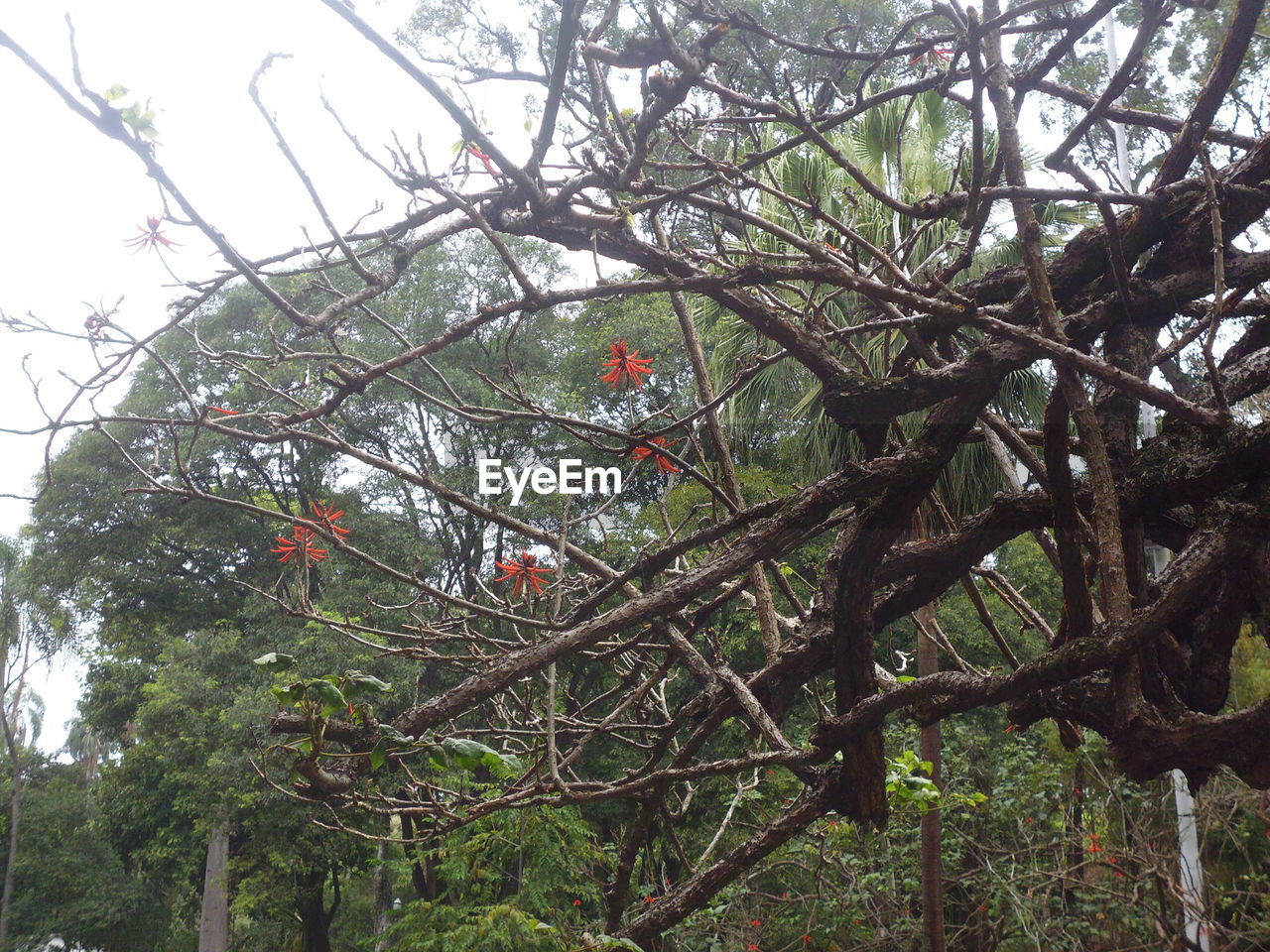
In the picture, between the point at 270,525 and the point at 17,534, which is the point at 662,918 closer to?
the point at 270,525

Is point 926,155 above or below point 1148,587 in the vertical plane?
above

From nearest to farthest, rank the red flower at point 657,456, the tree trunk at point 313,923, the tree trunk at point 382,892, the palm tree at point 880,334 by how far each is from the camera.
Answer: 1. the red flower at point 657,456
2. the palm tree at point 880,334
3. the tree trunk at point 382,892
4. the tree trunk at point 313,923

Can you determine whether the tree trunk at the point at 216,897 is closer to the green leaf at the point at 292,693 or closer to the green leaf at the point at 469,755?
the green leaf at the point at 469,755

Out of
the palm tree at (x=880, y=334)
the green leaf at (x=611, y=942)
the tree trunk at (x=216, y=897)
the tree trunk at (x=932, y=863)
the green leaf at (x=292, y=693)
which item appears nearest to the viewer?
the green leaf at (x=292, y=693)

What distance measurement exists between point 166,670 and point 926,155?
6988 mm

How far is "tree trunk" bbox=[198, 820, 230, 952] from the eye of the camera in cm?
829

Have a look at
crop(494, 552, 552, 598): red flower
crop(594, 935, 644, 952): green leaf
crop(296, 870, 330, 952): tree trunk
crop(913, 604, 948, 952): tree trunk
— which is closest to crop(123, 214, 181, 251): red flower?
crop(494, 552, 552, 598): red flower

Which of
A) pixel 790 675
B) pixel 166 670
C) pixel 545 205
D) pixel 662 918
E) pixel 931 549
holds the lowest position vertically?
pixel 662 918

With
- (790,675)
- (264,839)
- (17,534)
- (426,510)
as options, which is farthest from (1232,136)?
(17,534)

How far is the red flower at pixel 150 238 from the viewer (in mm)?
1552

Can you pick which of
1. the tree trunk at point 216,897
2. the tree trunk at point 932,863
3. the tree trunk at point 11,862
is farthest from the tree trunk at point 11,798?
the tree trunk at point 932,863

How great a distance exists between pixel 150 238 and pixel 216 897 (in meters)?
8.42

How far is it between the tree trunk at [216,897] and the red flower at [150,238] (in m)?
7.60

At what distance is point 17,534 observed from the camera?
927cm
